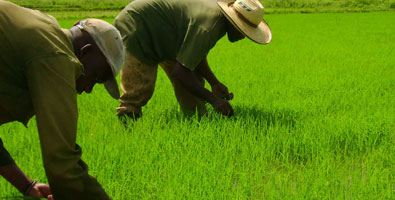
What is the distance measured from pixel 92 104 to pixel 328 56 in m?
4.13

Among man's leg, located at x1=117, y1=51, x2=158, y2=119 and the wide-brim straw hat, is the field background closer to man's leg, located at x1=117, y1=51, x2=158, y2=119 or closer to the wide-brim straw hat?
man's leg, located at x1=117, y1=51, x2=158, y2=119

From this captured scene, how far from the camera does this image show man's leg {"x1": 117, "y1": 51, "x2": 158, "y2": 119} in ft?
9.59

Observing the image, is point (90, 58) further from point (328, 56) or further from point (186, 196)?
point (328, 56)

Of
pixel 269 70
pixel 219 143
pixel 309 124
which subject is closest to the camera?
pixel 219 143

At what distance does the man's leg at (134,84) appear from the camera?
292cm

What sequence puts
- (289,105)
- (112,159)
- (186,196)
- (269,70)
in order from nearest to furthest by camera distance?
1. (186,196)
2. (112,159)
3. (289,105)
4. (269,70)

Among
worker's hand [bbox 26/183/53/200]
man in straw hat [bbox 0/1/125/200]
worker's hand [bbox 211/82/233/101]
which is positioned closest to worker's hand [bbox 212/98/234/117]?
worker's hand [bbox 211/82/233/101]

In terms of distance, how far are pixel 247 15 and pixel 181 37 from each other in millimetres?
456

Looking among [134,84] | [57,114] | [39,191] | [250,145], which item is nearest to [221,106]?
[250,145]

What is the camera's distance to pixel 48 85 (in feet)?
3.61

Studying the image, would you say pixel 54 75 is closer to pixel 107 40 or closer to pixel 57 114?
pixel 57 114

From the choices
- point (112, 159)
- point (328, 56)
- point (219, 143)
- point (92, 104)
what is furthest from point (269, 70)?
point (112, 159)

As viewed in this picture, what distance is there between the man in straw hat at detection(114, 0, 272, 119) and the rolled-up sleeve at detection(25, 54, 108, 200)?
1421 millimetres

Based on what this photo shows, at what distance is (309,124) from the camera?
279cm
